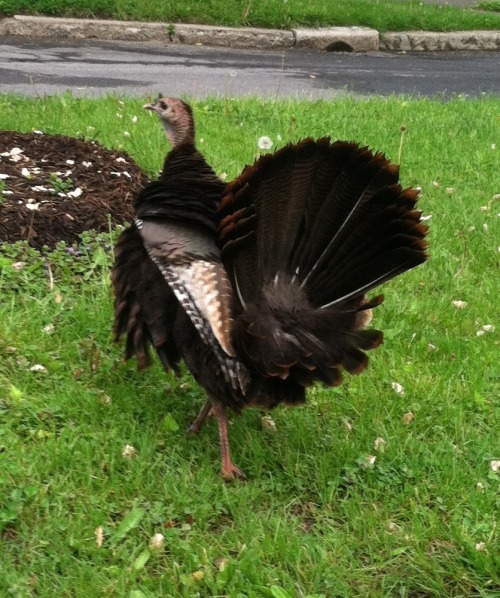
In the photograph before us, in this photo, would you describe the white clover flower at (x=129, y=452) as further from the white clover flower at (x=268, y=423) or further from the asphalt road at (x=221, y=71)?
the asphalt road at (x=221, y=71)

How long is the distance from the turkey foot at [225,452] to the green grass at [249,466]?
0.06 m

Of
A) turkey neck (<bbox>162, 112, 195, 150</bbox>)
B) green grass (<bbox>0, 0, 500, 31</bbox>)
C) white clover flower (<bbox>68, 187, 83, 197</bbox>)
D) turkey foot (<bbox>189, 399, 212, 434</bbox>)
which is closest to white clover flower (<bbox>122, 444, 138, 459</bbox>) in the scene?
turkey foot (<bbox>189, 399, 212, 434</bbox>)

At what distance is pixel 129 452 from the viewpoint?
3092mm

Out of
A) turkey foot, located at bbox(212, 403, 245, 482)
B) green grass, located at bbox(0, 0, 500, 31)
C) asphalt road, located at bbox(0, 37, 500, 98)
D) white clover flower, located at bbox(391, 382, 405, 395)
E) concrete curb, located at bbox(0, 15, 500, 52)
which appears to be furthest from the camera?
green grass, located at bbox(0, 0, 500, 31)

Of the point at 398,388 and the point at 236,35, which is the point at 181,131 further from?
the point at 236,35

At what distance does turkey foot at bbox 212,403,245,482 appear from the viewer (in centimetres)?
304

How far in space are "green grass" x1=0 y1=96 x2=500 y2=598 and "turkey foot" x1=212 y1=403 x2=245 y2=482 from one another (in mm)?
59

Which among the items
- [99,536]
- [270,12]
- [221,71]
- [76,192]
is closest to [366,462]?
[99,536]

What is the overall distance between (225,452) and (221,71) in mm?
8652

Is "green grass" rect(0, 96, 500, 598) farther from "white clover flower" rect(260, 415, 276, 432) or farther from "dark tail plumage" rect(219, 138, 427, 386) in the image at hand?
"dark tail plumage" rect(219, 138, 427, 386)

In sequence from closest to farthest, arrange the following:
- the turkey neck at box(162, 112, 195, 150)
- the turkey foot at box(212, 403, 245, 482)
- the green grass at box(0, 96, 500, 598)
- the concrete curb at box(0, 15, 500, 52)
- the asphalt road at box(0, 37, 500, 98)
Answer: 1. the green grass at box(0, 96, 500, 598)
2. the turkey foot at box(212, 403, 245, 482)
3. the turkey neck at box(162, 112, 195, 150)
4. the asphalt road at box(0, 37, 500, 98)
5. the concrete curb at box(0, 15, 500, 52)

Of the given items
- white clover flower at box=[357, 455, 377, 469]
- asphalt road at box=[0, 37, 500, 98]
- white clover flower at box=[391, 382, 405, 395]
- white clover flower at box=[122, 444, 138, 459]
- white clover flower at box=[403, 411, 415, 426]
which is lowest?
white clover flower at box=[122, 444, 138, 459]

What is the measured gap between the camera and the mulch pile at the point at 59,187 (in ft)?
15.3

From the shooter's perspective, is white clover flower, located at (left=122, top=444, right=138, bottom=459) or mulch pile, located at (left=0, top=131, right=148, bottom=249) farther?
mulch pile, located at (left=0, top=131, right=148, bottom=249)
